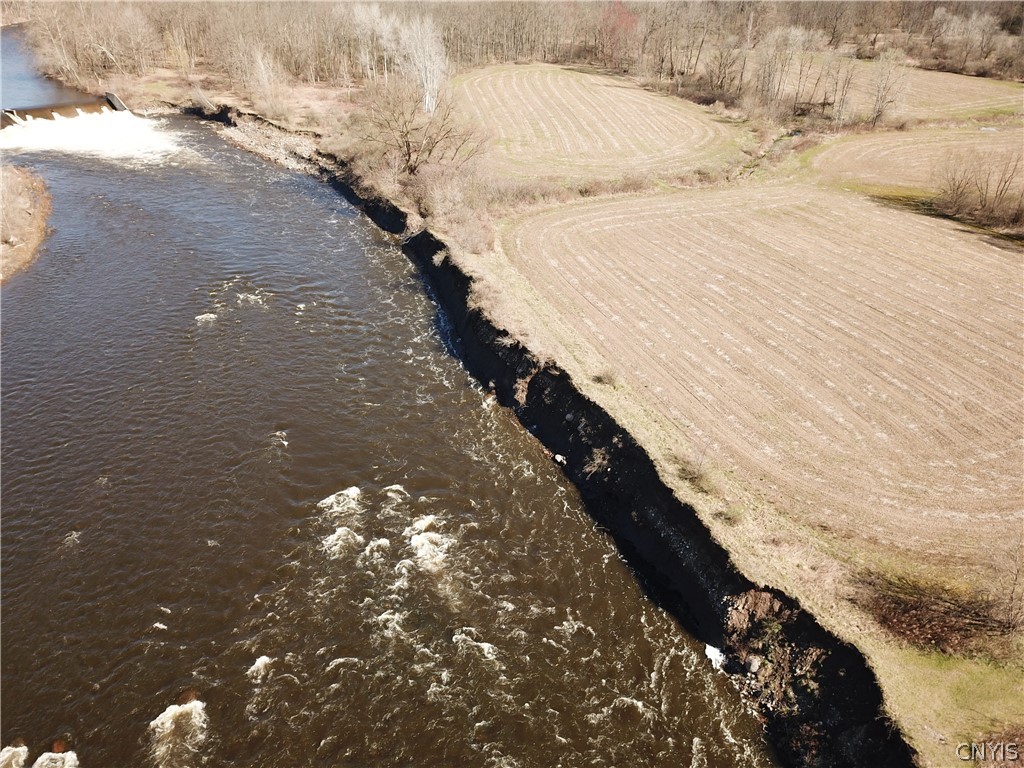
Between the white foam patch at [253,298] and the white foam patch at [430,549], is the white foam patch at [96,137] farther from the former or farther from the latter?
the white foam patch at [430,549]

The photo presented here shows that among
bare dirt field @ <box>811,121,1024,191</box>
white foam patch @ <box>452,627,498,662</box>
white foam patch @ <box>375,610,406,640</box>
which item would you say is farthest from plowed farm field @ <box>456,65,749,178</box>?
white foam patch @ <box>452,627,498,662</box>

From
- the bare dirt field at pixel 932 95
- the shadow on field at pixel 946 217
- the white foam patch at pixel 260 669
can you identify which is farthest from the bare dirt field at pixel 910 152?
the white foam patch at pixel 260 669

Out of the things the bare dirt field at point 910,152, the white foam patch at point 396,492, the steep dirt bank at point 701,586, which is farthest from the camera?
the bare dirt field at point 910,152

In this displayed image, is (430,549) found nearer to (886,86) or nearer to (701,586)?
(701,586)

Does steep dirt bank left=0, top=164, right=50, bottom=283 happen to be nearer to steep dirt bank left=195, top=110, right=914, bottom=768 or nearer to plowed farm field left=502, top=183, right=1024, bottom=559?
steep dirt bank left=195, top=110, right=914, bottom=768

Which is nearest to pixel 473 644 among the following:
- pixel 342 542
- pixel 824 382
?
pixel 342 542

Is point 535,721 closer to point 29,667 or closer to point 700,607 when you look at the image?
point 700,607
